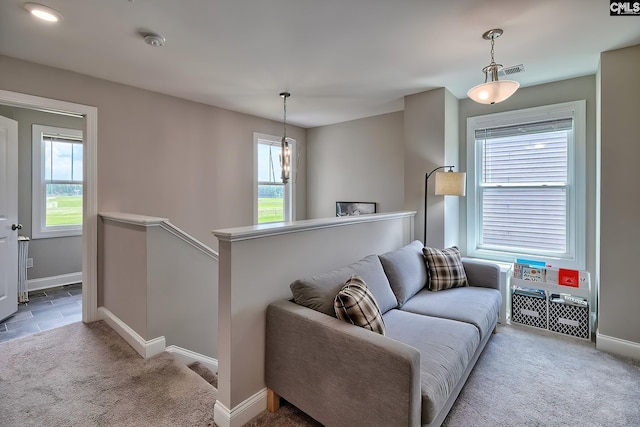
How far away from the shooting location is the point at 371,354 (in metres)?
1.42

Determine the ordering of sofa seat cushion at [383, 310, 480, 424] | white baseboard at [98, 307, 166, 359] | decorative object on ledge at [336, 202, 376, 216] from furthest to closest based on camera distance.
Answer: decorative object on ledge at [336, 202, 376, 216]
white baseboard at [98, 307, 166, 359]
sofa seat cushion at [383, 310, 480, 424]

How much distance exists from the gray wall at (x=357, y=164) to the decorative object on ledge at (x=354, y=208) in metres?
0.08

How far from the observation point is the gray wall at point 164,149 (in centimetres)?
291

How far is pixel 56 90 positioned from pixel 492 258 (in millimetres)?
4944

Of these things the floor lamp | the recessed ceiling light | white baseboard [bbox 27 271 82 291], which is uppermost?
the recessed ceiling light

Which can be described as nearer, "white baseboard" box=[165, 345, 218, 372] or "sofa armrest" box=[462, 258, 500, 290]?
"white baseboard" box=[165, 345, 218, 372]

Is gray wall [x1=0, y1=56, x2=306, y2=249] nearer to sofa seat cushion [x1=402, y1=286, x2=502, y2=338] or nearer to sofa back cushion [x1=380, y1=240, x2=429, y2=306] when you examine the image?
sofa back cushion [x1=380, y1=240, x2=429, y2=306]

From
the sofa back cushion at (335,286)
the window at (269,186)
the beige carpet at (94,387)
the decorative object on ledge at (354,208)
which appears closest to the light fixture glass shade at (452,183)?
the sofa back cushion at (335,286)

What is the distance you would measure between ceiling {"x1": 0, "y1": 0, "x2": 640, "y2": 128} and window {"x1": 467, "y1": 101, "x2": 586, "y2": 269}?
48cm

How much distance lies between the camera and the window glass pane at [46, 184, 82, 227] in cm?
438

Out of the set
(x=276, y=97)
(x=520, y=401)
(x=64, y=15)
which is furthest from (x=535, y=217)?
(x=64, y=15)

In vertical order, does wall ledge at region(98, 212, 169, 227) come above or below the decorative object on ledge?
below

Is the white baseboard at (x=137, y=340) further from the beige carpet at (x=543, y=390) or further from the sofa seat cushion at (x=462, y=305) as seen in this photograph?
the sofa seat cushion at (x=462, y=305)

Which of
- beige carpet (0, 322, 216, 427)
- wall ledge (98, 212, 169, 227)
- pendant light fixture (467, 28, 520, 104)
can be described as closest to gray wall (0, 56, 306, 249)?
wall ledge (98, 212, 169, 227)
